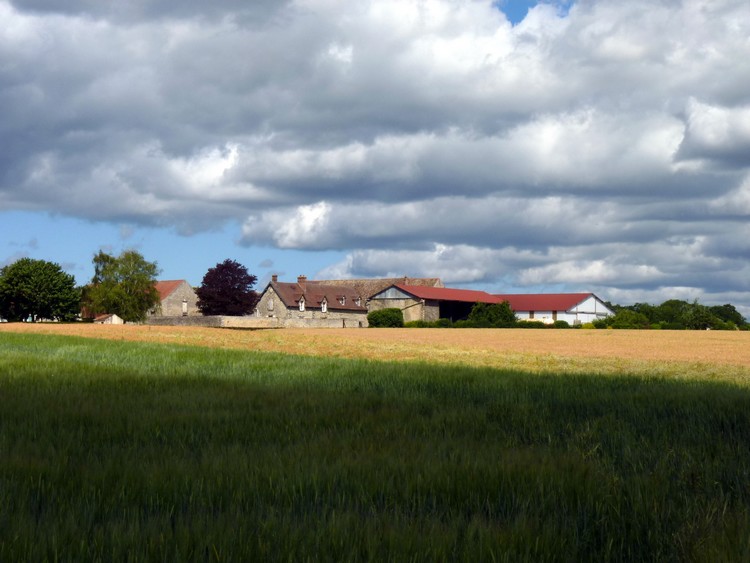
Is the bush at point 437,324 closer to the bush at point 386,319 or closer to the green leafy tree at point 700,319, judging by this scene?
the bush at point 386,319

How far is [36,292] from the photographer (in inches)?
3711

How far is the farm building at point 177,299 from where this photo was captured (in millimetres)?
109062

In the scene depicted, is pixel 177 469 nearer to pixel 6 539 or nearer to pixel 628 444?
pixel 6 539

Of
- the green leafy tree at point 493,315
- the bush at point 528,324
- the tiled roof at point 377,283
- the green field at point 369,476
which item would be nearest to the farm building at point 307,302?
the tiled roof at point 377,283

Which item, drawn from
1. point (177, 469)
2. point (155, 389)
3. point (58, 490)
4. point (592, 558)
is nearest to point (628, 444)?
point (592, 558)

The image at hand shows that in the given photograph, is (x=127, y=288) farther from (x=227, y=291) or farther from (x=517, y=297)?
(x=517, y=297)

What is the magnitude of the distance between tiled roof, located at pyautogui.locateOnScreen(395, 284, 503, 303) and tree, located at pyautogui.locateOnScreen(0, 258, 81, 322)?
148 feet

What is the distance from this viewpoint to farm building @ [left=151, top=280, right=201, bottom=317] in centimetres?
10906

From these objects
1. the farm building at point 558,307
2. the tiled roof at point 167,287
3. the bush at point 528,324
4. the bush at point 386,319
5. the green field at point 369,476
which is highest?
the tiled roof at point 167,287

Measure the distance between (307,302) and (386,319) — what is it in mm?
19606

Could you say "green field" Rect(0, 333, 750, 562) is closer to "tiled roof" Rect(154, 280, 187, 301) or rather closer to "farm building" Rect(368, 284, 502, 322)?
"farm building" Rect(368, 284, 502, 322)

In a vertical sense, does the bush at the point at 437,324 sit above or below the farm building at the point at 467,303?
below

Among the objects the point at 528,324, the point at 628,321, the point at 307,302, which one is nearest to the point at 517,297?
the point at 307,302

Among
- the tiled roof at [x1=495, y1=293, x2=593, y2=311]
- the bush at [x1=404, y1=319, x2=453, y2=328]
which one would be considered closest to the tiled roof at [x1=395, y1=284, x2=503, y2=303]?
the tiled roof at [x1=495, y1=293, x2=593, y2=311]
